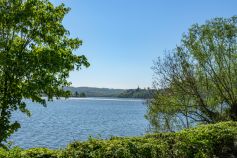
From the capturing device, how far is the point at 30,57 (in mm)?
15961

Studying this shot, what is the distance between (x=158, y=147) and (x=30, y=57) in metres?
6.72

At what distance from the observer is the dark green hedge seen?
10.9 meters

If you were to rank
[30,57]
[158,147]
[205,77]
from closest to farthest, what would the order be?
1. [158,147]
2. [30,57]
3. [205,77]

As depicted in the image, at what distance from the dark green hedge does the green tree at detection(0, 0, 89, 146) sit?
4954 millimetres

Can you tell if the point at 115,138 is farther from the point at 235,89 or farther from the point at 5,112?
the point at 235,89

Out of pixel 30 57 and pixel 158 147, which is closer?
pixel 158 147

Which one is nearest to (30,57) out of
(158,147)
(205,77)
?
(158,147)

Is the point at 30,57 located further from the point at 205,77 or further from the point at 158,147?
the point at 205,77

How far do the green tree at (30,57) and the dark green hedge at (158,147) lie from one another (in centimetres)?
495

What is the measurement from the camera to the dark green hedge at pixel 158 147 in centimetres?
1089

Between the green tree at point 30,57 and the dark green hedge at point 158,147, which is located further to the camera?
the green tree at point 30,57

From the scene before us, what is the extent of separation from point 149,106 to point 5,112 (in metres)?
19.4

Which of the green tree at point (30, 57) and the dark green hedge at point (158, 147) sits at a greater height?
the green tree at point (30, 57)

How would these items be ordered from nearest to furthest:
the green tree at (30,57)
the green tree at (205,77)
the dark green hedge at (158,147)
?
1. the dark green hedge at (158,147)
2. the green tree at (30,57)
3. the green tree at (205,77)
